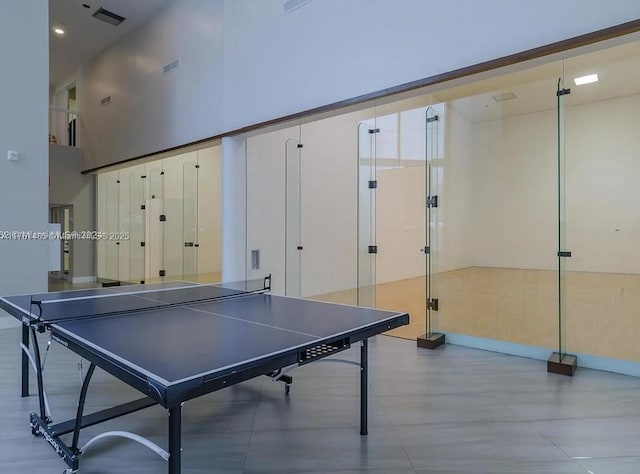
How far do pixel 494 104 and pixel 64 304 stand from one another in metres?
6.70

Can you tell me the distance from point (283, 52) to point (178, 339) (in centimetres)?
407

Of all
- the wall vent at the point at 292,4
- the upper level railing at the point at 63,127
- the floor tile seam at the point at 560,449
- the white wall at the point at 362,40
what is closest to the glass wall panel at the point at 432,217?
the white wall at the point at 362,40

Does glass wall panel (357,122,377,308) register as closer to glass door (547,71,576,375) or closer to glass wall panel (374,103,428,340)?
glass wall panel (374,103,428,340)

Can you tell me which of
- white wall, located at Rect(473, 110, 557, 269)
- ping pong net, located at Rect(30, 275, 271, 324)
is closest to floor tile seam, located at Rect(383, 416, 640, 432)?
ping pong net, located at Rect(30, 275, 271, 324)

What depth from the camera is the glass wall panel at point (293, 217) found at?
248 inches

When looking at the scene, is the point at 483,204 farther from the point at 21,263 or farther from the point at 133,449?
the point at 21,263

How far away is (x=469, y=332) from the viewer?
4355mm

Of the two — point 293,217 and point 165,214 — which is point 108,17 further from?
point 293,217

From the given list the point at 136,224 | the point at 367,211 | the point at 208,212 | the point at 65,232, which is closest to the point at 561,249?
the point at 367,211

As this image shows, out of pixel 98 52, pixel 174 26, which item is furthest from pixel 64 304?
pixel 98 52

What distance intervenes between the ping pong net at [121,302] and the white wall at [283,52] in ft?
7.96

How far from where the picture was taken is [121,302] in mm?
2672

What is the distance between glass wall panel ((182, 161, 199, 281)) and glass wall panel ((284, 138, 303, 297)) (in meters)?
2.07

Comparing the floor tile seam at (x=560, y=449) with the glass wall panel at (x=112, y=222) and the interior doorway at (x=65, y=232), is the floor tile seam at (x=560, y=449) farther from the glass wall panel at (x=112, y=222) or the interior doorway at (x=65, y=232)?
the interior doorway at (x=65, y=232)
